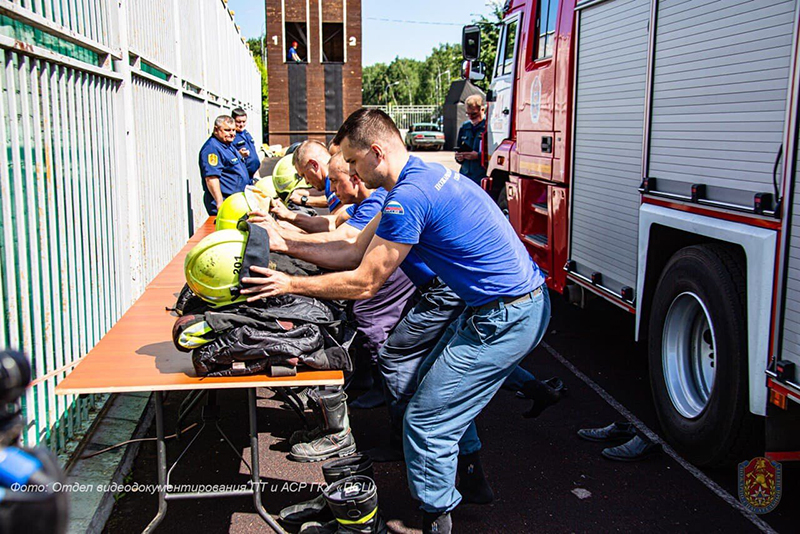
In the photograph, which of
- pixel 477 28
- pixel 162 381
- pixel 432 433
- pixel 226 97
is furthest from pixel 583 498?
pixel 226 97

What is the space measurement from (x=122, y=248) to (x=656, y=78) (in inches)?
147

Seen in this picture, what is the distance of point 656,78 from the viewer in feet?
15.2

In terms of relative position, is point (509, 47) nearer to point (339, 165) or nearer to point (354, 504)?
point (339, 165)

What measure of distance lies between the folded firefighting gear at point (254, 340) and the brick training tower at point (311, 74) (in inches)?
855

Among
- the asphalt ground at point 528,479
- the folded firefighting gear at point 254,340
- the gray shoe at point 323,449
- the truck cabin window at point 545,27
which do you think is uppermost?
the truck cabin window at point 545,27

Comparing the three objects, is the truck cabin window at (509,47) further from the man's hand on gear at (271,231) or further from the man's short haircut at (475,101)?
the man's hand on gear at (271,231)

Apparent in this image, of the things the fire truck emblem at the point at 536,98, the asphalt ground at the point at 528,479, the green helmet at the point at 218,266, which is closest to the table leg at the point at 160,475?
the asphalt ground at the point at 528,479

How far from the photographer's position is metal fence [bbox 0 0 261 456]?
3.38m

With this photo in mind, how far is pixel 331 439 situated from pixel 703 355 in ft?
7.46

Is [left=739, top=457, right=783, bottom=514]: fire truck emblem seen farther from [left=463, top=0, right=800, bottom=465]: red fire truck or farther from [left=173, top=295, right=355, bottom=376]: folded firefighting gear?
[left=173, top=295, right=355, bottom=376]: folded firefighting gear

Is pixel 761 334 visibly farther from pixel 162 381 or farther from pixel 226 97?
pixel 226 97

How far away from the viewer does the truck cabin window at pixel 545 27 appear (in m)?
6.66

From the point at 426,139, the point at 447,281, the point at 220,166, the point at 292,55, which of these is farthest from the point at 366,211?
the point at 426,139

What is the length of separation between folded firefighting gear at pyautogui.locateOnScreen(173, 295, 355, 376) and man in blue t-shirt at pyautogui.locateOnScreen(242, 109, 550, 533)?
134mm
